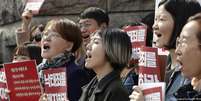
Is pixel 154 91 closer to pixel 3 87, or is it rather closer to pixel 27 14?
pixel 3 87

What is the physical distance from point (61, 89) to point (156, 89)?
1.09 meters

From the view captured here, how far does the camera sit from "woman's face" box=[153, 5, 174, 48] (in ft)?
14.1

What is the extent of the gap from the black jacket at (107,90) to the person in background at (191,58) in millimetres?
629

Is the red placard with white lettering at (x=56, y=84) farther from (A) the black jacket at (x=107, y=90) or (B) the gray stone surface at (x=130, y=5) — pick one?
(B) the gray stone surface at (x=130, y=5)

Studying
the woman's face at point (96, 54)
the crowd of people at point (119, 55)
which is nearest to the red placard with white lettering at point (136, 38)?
the crowd of people at point (119, 55)

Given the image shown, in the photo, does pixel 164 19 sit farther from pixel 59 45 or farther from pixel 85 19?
pixel 85 19

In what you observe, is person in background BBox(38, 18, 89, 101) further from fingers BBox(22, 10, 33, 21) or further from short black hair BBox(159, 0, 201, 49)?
fingers BBox(22, 10, 33, 21)

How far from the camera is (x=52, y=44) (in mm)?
5008

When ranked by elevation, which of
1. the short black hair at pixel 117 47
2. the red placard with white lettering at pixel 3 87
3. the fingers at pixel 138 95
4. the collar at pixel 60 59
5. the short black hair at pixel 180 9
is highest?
the short black hair at pixel 180 9

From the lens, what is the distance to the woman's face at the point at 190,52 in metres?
3.51

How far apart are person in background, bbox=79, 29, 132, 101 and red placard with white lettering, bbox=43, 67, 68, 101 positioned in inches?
6.5

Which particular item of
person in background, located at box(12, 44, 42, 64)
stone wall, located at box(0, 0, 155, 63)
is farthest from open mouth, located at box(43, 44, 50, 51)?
stone wall, located at box(0, 0, 155, 63)

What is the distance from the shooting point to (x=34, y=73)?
4754 millimetres

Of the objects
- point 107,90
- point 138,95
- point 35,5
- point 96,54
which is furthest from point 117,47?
point 35,5
